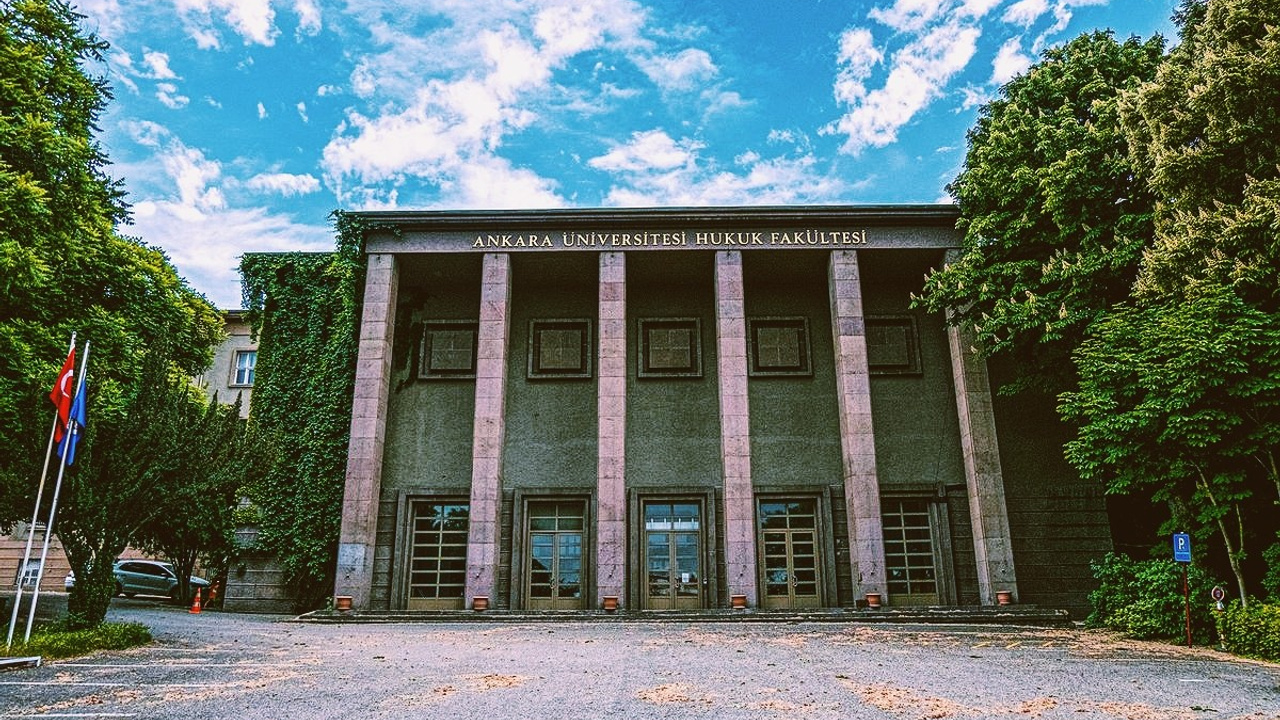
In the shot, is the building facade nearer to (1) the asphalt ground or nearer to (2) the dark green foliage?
(2) the dark green foliage

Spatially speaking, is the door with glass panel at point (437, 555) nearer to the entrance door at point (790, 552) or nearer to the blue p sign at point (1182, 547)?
the entrance door at point (790, 552)

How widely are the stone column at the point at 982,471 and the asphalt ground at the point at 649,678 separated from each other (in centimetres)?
435

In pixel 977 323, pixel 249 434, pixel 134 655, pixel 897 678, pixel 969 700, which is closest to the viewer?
pixel 969 700

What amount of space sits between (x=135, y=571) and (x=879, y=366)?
24483mm

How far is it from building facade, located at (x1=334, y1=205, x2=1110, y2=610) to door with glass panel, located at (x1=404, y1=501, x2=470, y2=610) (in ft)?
0.18

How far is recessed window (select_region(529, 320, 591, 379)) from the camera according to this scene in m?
21.1

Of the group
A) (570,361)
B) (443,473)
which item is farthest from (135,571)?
(570,361)

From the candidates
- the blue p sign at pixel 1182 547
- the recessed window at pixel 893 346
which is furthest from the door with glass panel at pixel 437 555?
the blue p sign at pixel 1182 547

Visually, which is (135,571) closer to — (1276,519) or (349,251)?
(349,251)

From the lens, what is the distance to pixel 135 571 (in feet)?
83.5

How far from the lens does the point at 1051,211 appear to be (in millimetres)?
16297

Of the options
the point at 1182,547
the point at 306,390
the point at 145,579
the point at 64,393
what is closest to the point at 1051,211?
the point at 1182,547

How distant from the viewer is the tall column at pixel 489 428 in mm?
18156

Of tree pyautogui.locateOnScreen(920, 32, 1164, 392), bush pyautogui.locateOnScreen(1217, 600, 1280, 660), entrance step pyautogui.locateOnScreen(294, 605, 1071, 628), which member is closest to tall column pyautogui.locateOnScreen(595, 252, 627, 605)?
entrance step pyautogui.locateOnScreen(294, 605, 1071, 628)
